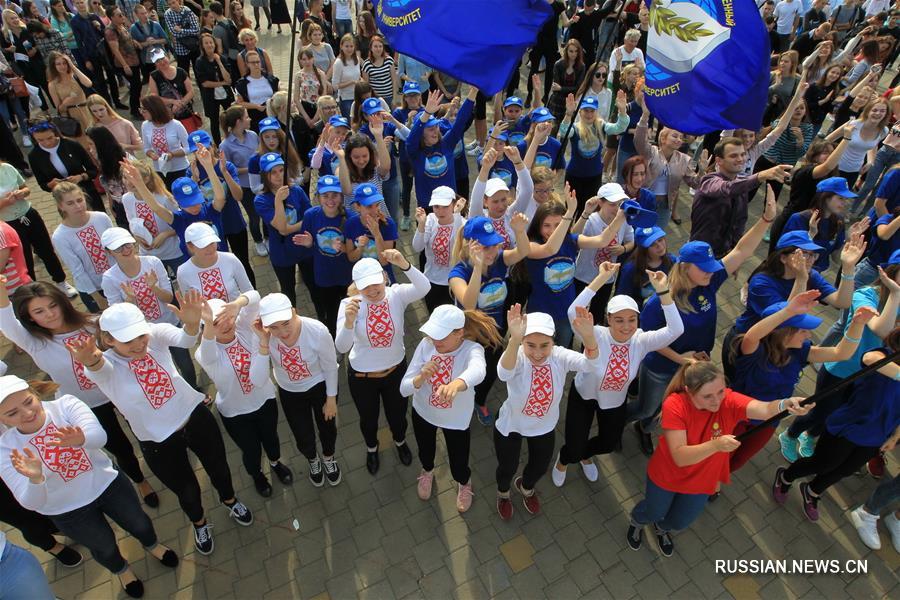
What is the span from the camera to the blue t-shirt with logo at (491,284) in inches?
175

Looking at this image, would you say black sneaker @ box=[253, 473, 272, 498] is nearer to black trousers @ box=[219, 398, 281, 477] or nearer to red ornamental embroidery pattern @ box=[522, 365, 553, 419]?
black trousers @ box=[219, 398, 281, 477]

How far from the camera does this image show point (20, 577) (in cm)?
312

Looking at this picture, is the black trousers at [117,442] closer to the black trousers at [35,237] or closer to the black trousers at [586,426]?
the black trousers at [35,237]

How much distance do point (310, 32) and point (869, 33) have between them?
9.89 meters

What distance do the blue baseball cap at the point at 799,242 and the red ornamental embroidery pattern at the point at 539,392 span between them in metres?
2.21

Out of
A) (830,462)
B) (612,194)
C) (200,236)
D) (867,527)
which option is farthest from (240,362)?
(867,527)

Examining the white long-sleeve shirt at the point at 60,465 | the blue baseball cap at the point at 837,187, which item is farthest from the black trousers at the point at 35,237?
the blue baseball cap at the point at 837,187

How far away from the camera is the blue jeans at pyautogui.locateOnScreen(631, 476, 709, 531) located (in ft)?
12.4

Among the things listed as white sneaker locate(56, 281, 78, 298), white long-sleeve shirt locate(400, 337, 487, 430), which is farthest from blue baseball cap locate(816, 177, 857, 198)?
white sneaker locate(56, 281, 78, 298)

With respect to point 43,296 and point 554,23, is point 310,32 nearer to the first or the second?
point 554,23

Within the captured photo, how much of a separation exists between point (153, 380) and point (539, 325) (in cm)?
257

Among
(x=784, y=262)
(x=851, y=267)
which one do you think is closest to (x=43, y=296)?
(x=784, y=262)

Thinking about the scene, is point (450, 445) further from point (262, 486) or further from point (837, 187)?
point (837, 187)

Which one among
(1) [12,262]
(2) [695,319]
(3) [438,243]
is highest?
(2) [695,319]
